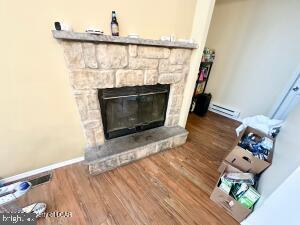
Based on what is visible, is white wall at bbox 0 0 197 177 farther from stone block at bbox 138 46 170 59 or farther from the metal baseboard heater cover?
the metal baseboard heater cover

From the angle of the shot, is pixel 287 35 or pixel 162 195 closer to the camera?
pixel 162 195

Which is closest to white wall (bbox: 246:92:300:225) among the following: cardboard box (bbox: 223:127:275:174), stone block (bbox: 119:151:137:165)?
cardboard box (bbox: 223:127:275:174)

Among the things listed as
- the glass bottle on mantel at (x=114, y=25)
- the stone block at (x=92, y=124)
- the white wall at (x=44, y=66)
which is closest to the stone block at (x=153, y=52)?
the white wall at (x=44, y=66)

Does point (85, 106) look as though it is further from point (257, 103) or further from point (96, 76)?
point (257, 103)

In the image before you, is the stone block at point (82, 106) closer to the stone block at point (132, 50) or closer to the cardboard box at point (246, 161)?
the stone block at point (132, 50)

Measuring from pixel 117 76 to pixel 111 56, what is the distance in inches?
7.6

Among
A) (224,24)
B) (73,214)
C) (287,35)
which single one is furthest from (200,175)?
(224,24)

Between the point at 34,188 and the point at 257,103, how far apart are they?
3.42 meters

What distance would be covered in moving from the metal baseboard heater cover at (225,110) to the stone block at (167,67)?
1.78 meters

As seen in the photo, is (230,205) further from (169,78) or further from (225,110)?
(225,110)

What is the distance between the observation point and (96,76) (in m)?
1.32

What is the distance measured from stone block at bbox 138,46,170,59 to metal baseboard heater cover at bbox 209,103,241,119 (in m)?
2.06

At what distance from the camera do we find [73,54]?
1.16 m

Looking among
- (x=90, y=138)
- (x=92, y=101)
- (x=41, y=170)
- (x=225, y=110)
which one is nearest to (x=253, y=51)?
(x=225, y=110)
